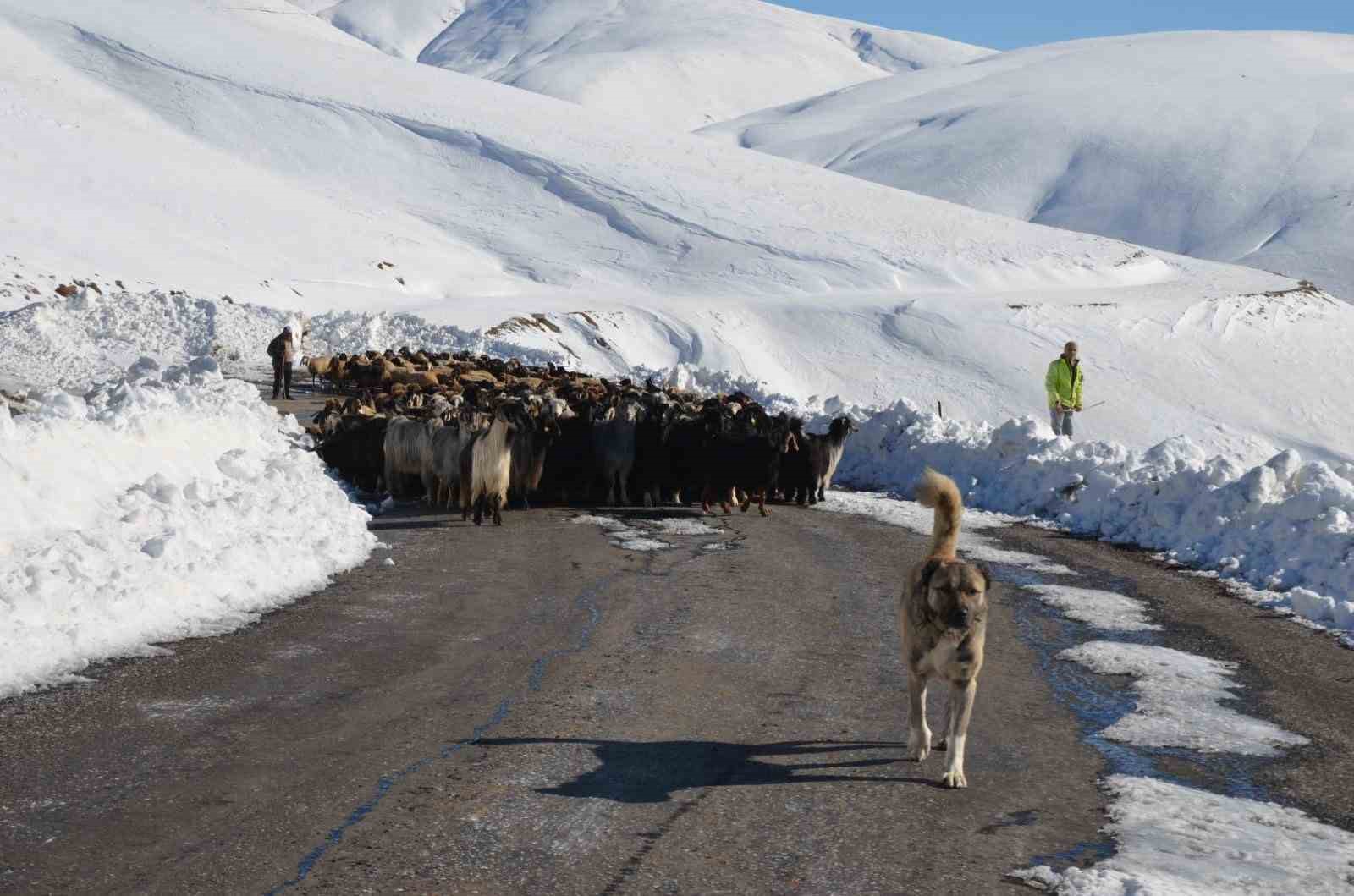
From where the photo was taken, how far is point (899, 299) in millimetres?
70375

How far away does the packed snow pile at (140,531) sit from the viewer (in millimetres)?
9922

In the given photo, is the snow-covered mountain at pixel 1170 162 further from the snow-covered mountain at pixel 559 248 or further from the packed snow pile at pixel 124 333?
the packed snow pile at pixel 124 333

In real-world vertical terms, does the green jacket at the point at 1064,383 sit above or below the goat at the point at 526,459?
above

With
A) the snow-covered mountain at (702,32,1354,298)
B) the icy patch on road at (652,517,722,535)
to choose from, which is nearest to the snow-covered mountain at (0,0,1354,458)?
the icy patch on road at (652,517,722,535)

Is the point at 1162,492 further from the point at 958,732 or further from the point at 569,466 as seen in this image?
the point at 958,732

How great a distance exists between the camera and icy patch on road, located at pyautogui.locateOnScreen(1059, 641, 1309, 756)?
862cm

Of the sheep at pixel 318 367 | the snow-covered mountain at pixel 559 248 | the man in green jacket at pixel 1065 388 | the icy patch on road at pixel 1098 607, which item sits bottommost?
the icy patch on road at pixel 1098 607

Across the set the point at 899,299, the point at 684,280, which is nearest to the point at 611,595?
the point at 899,299

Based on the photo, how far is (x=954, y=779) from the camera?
756 centimetres

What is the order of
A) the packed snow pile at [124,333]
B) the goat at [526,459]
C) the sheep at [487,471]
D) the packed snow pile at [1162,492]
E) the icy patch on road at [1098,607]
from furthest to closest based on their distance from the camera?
the packed snow pile at [124,333], the goat at [526,459], the sheep at [487,471], the packed snow pile at [1162,492], the icy patch on road at [1098,607]

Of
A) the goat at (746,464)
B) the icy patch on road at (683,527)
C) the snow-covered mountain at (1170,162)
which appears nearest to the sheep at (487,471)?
the icy patch on road at (683,527)

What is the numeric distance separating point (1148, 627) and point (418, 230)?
73.0m

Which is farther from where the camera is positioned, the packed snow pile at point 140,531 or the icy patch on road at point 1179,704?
the packed snow pile at point 140,531

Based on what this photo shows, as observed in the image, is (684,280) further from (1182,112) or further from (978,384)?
(1182,112)
